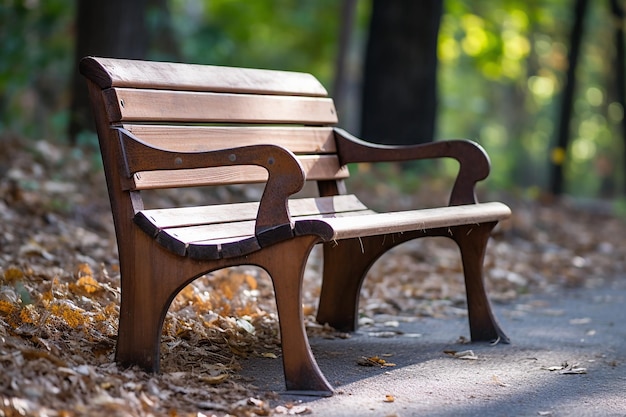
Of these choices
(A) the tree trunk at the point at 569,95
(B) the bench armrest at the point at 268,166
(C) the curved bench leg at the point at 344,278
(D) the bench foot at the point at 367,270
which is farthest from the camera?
(A) the tree trunk at the point at 569,95

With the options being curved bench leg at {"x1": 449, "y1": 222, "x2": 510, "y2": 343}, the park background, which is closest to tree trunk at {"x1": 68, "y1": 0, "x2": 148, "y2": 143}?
the park background

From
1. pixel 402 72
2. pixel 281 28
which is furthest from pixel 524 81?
pixel 402 72

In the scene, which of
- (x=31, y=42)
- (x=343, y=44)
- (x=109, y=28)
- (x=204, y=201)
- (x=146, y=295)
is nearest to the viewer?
(x=146, y=295)

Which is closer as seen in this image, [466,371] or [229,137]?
[466,371]

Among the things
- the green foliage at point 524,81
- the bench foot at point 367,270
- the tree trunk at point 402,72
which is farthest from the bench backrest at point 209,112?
the green foliage at point 524,81

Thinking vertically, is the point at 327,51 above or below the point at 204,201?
above

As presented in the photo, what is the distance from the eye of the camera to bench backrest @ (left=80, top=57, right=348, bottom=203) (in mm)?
3627

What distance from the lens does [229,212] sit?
13.0 ft

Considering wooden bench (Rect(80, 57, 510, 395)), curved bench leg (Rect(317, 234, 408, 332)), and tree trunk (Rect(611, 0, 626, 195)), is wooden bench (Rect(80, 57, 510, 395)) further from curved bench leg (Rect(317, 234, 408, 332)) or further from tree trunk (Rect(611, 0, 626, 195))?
tree trunk (Rect(611, 0, 626, 195))

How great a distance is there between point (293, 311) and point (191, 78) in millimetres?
1278

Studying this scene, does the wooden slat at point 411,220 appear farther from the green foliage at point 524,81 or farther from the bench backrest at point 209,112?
the green foliage at point 524,81

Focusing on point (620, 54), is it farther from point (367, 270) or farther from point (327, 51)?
point (367, 270)

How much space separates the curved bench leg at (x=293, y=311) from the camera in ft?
10.8

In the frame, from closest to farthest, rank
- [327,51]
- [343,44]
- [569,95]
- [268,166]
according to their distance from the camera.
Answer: [268,166], [569,95], [343,44], [327,51]
